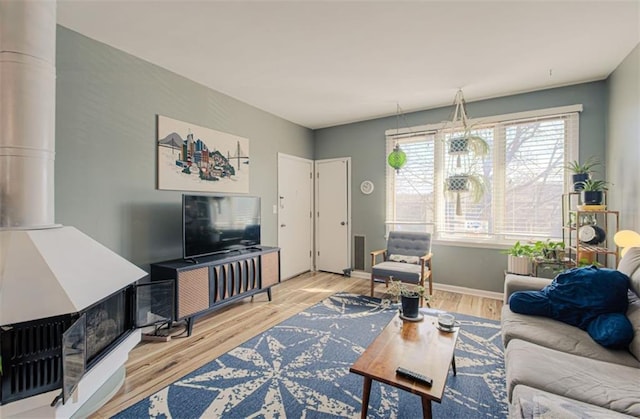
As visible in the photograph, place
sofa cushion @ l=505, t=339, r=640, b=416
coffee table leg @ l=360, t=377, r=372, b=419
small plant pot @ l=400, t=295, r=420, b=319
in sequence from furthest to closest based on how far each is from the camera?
small plant pot @ l=400, t=295, r=420, b=319, coffee table leg @ l=360, t=377, r=372, b=419, sofa cushion @ l=505, t=339, r=640, b=416

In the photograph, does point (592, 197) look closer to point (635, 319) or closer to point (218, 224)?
point (635, 319)

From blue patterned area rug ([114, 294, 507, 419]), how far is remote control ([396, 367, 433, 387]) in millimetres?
425

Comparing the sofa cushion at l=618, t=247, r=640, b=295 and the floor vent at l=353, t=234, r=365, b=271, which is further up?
the sofa cushion at l=618, t=247, r=640, b=295

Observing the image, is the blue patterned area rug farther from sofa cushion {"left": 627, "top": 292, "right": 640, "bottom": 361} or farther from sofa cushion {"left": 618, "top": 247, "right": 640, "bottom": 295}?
sofa cushion {"left": 618, "top": 247, "right": 640, "bottom": 295}

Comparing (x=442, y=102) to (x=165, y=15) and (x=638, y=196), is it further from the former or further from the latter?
(x=165, y=15)

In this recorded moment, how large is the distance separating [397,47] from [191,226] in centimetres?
254

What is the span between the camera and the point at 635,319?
1.66 meters

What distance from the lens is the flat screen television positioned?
112 inches

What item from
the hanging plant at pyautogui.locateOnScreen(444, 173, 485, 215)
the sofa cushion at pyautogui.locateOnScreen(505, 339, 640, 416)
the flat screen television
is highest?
the hanging plant at pyautogui.locateOnScreen(444, 173, 485, 215)

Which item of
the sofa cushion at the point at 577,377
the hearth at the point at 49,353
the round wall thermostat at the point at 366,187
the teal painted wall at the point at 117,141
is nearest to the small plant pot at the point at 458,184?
the round wall thermostat at the point at 366,187

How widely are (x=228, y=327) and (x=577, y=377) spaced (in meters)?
2.62

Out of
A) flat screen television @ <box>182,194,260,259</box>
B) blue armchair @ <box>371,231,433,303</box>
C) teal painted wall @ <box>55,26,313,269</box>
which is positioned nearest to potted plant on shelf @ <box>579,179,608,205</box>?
blue armchair @ <box>371,231,433,303</box>

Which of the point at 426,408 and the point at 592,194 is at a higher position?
the point at 592,194

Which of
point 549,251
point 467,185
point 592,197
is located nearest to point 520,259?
point 549,251
